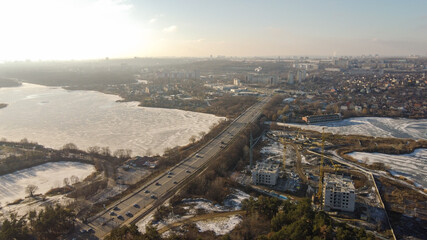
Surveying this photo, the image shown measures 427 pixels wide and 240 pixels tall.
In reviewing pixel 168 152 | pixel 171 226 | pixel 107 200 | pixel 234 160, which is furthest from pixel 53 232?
pixel 234 160

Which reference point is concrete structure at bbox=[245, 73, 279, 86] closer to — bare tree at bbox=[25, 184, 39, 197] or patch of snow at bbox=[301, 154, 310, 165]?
patch of snow at bbox=[301, 154, 310, 165]

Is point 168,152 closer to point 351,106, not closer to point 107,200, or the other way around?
point 107,200

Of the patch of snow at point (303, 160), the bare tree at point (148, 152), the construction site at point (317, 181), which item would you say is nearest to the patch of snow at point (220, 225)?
the construction site at point (317, 181)

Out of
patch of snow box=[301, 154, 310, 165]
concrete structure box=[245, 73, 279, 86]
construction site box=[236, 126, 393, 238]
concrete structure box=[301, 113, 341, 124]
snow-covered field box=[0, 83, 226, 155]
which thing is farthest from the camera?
concrete structure box=[245, 73, 279, 86]

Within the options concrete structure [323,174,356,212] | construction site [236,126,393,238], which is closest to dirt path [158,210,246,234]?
construction site [236,126,393,238]

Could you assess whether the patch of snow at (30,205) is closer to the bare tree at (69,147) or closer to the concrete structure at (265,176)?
the bare tree at (69,147)

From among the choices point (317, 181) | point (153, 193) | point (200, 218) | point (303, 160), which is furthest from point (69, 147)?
point (317, 181)
